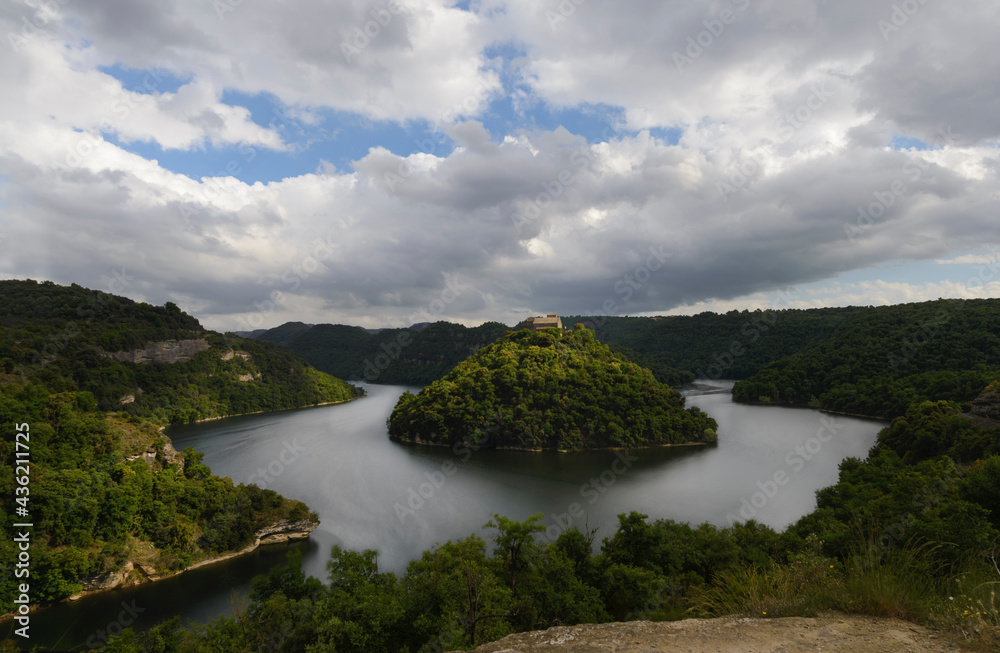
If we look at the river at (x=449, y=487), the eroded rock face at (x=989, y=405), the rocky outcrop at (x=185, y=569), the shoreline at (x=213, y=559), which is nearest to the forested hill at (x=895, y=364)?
the river at (x=449, y=487)

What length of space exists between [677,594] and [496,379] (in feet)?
148

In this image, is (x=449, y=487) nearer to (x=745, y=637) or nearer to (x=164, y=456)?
(x=164, y=456)

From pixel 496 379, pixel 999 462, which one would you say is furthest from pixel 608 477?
pixel 999 462

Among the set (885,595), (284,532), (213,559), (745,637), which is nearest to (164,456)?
(213,559)

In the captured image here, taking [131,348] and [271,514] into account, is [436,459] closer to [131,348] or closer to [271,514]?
[271,514]

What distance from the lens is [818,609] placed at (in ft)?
12.5

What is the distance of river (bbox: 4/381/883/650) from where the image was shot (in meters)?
22.2

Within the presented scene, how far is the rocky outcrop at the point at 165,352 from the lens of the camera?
73562mm

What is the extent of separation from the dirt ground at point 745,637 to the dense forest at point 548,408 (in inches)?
1954

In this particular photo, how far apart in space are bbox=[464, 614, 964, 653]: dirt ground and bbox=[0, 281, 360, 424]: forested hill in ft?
203

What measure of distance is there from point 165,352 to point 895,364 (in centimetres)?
11809

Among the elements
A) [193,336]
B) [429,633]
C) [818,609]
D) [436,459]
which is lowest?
[436,459]

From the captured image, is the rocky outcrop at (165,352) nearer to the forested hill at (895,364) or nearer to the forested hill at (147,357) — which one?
the forested hill at (147,357)

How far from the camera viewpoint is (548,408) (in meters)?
56.3
